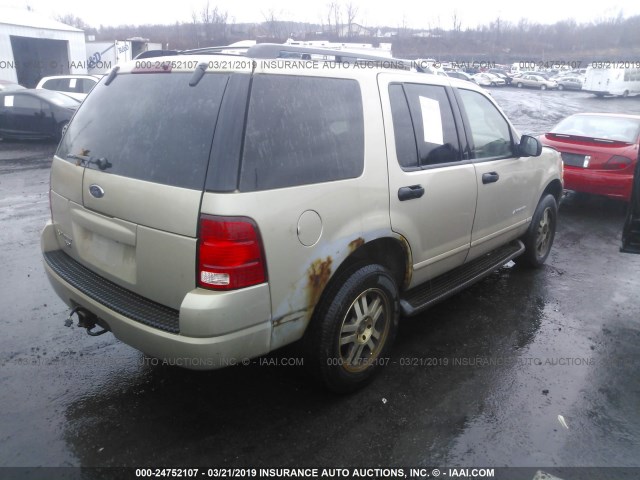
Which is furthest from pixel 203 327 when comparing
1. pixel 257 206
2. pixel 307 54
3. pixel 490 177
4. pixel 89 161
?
pixel 490 177

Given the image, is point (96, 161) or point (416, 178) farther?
point (416, 178)

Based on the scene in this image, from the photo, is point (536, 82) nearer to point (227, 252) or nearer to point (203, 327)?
point (227, 252)

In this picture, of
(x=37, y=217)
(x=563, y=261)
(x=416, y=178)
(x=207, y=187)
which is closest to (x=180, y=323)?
(x=207, y=187)

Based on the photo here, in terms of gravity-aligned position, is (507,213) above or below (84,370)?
above

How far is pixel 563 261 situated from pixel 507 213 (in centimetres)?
173

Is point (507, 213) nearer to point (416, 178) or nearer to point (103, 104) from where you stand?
point (416, 178)

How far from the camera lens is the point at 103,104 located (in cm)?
293

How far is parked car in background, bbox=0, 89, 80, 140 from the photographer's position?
1238cm

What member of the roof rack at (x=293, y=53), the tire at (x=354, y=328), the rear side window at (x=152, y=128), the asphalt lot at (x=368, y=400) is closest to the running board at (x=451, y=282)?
the tire at (x=354, y=328)

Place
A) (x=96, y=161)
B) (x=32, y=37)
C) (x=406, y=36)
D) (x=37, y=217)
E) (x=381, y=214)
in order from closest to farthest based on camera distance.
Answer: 1. (x=96, y=161)
2. (x=381, y=214)
3. (x=37, y=217)
4. (x=32, y=37)
5. (x=406, y=36)

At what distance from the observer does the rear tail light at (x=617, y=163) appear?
701cm

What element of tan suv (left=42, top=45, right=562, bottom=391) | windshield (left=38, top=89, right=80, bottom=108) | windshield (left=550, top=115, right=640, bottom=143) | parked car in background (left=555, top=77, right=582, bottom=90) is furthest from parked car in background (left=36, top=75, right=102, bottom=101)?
parked car in background (left=555, top=77, right=582, bottom=90)

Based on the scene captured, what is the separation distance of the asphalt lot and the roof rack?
188 centimetres

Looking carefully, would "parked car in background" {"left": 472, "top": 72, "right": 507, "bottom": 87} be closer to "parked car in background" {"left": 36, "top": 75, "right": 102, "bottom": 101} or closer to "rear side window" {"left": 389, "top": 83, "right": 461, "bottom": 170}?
"parked car in background" {"left": 36, "top": 75, "right": 102, "bottom": 101}
